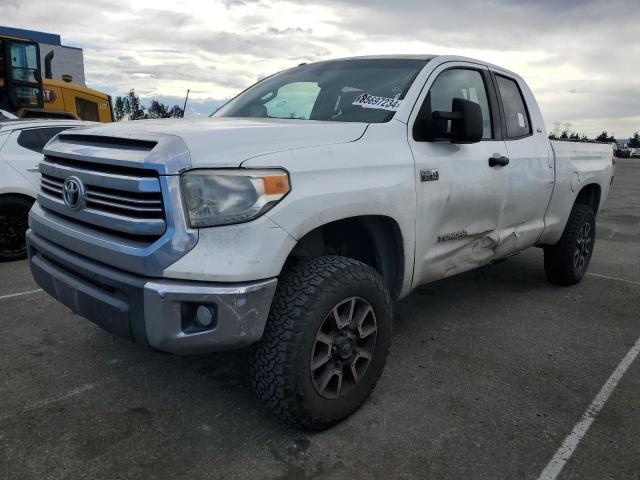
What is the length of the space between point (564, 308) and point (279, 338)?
3134 mm

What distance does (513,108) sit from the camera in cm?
421

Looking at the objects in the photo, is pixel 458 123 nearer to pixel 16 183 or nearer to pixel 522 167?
pixel 522 167

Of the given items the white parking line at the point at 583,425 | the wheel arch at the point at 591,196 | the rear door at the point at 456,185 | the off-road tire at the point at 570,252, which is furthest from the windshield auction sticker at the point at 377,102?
the wheel arch at the point at 591,196

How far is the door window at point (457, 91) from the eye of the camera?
10.9 ft

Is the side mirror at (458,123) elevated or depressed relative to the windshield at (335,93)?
depressed

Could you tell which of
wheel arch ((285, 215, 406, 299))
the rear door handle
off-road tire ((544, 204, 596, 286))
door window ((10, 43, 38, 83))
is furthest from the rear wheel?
door window ((10, 43, 38, 83))

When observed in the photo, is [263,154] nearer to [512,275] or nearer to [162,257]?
[162,257]

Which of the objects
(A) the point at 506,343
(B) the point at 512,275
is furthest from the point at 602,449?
(B) the point at 512,275

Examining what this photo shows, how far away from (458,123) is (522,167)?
1108 millimetres

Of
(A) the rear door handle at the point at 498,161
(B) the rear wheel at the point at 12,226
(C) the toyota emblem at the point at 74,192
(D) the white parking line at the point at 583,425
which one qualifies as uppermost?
(A) the rear door handle at the point at 498,161

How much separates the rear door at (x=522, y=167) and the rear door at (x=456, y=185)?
126 millimetres

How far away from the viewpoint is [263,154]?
2.30 metres

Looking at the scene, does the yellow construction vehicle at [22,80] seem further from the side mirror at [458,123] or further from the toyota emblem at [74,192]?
the side mirror at [458,123]

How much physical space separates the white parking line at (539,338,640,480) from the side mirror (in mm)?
1579
